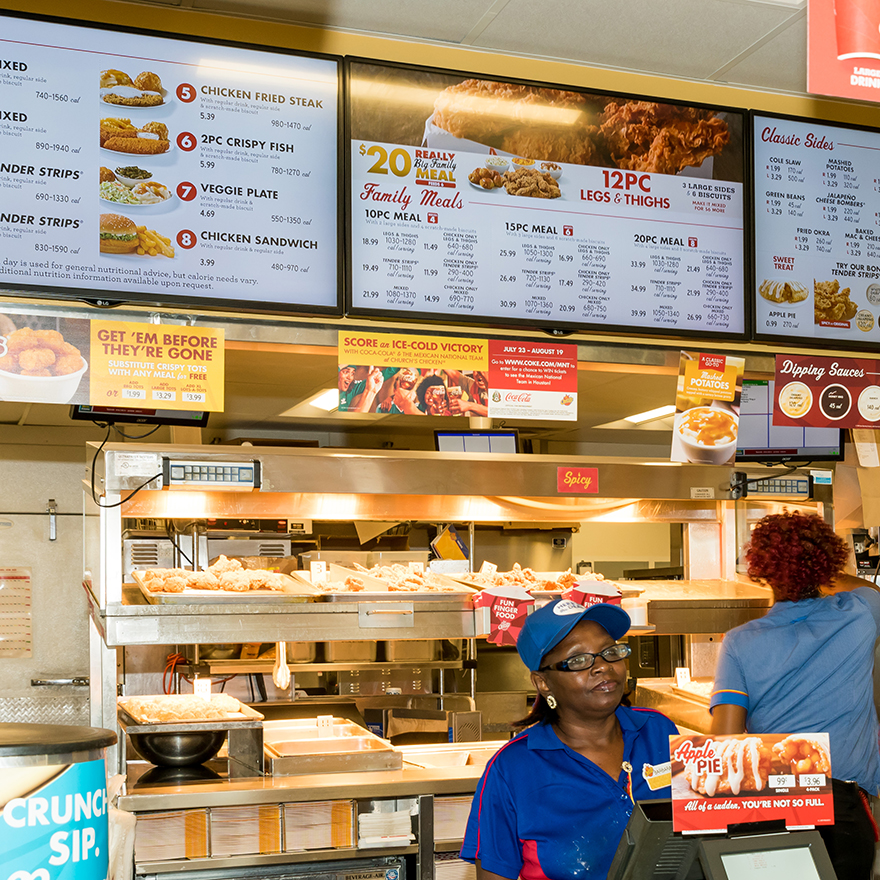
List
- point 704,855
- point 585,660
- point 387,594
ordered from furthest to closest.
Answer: point 387,594
point 585,660
point 704,855

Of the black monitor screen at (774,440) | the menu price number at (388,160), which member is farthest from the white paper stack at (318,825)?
the black monitor screen at (774,440)

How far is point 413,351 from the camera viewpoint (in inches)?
122

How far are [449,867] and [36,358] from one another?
2.41 meters

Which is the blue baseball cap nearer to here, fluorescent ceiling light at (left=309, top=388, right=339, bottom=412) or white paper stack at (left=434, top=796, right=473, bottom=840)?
white paper stack at (left=434, top=796, right=473, bottom=840)

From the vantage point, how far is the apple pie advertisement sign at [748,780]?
59.3 inches

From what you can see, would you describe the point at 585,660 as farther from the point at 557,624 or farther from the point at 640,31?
the point at 640,31

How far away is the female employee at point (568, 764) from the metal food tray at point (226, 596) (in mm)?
1583

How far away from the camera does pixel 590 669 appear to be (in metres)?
2.29

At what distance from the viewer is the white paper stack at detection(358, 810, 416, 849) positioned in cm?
360

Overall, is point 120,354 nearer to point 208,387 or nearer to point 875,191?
point 208,387

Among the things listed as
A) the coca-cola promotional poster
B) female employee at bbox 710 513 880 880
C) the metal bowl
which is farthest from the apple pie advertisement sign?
the metal bowl

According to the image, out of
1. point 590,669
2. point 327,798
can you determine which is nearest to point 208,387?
point 590,669

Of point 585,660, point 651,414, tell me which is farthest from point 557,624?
point 651,414

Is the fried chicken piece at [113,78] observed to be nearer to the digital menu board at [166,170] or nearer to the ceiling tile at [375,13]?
the digital menu board at [166,170]
